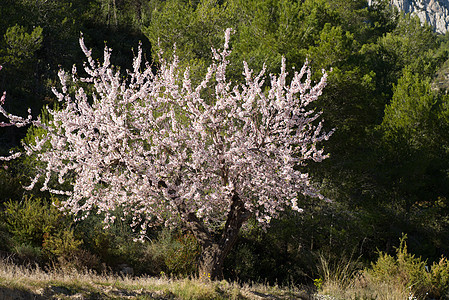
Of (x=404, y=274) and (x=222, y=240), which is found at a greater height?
(x=222, y=240)

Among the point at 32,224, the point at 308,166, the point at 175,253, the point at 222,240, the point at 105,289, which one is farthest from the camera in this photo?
the point at 308,166

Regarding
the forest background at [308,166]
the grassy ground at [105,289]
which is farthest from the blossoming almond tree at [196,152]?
the forest background at [308,166]

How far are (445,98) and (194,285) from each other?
60.9 ft

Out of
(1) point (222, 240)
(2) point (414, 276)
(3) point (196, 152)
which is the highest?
(3) point (196, 152)

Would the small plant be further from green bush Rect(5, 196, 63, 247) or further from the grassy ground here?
green bush Rect(5, 196, 63, 247)

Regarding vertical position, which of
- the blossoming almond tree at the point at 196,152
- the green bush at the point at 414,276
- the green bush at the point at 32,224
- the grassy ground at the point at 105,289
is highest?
the blossoming almond tree at the point at 196,152

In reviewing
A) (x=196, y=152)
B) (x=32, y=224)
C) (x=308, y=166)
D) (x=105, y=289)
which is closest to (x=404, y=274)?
(x=308, y=166)

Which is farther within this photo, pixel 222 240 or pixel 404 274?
pixel 404 274

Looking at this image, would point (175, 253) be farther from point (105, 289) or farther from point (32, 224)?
point (105, 289)

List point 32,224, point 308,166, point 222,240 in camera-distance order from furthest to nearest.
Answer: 1. point 308,166
2. point 32,224
3. point 222,240

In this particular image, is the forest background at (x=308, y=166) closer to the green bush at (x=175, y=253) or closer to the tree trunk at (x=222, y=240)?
the green bush at (x=175, y=253)

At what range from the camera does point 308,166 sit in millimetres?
13492

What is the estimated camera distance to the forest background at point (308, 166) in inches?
419

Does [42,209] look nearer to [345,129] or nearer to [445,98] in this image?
[345,129]
